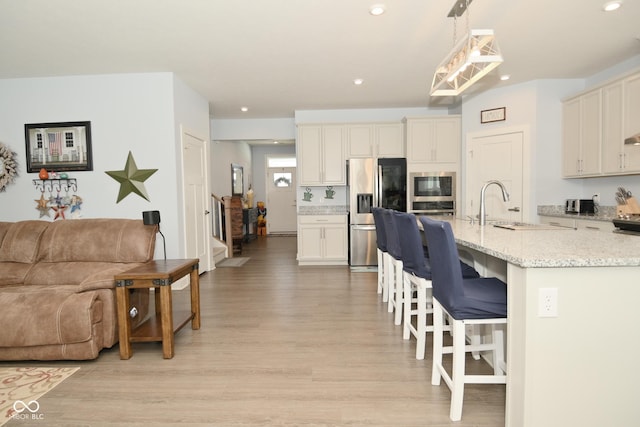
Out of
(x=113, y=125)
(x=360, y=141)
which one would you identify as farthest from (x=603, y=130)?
(x=113, y=125)

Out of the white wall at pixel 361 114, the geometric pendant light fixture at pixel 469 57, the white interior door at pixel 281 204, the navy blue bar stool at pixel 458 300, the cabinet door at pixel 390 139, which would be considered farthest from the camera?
the white interior door at pixel 281 204

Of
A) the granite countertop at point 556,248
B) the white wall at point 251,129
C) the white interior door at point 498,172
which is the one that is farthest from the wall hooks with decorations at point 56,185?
the white interior door at point 498,172

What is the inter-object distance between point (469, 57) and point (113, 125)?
398cm

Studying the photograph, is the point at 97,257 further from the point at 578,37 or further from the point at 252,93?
the point at 578,37

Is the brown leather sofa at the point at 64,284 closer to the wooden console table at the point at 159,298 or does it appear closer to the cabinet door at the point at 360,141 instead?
the wooden console table at the point at 159,298

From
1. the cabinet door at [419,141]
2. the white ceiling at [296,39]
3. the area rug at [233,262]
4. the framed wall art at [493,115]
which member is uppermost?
the white ceiling at [296,39]

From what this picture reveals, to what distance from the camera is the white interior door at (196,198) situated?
4633mm

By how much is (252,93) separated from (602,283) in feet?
15.4

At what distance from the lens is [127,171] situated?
14.0 feet

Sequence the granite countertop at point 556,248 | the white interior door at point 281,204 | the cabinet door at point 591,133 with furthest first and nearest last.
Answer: the white interior door at point 281,204, the cabinet door at point 591,133, the granite countertop at point 556,248

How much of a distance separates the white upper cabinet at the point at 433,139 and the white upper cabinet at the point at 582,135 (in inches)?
56.1

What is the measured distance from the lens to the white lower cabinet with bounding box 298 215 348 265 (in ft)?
19.3

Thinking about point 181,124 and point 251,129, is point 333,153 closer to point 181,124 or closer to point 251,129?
point 251,129

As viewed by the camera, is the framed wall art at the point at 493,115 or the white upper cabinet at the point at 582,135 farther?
the framed wall art at the point at 493,115
